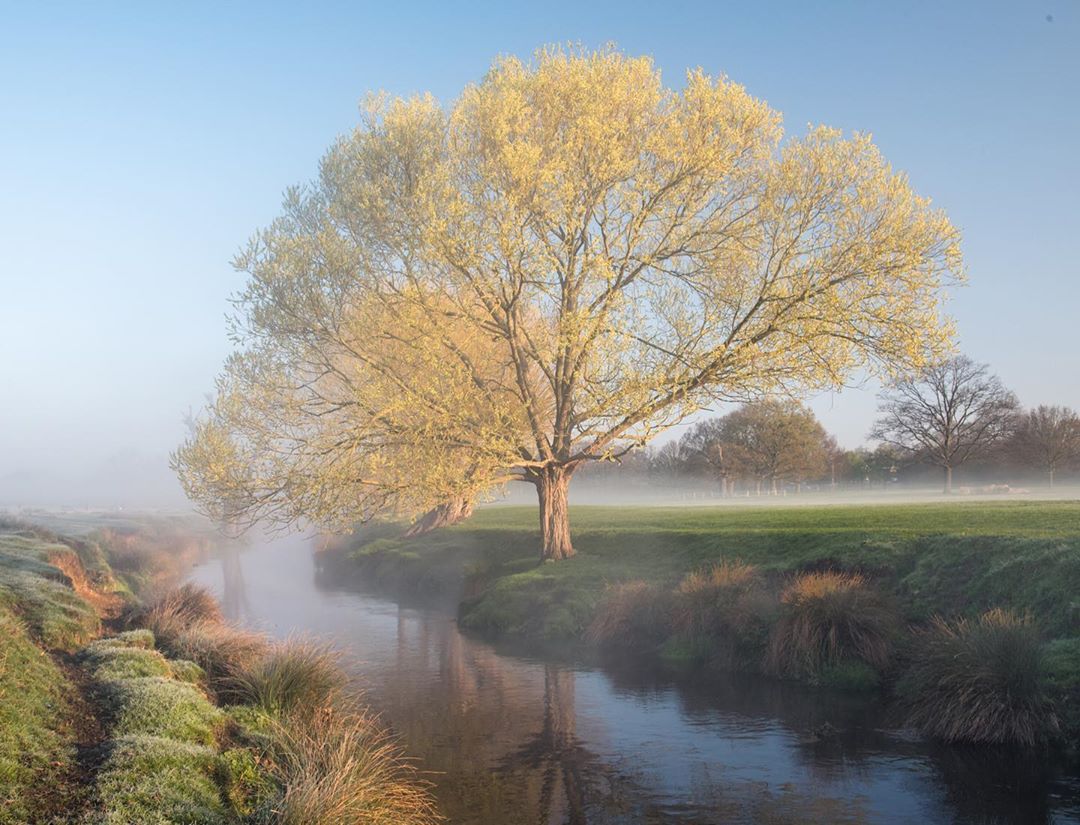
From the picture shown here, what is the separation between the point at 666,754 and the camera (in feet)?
46.8

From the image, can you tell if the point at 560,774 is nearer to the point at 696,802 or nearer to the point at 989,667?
the point at 696,802

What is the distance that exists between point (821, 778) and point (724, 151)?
689 inches

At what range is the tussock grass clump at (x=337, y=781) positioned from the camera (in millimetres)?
9078

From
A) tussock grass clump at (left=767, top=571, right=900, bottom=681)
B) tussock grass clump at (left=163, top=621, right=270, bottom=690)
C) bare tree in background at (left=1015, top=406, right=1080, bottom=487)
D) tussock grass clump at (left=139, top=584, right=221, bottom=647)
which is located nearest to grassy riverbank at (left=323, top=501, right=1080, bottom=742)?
tussock grass clump at (left=767, top=571, right=900, bottom=681)

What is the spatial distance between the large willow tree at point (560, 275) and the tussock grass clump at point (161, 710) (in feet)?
35.8

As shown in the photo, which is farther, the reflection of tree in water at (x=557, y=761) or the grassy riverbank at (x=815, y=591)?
the grassy riverbank at (x=815, y=591)

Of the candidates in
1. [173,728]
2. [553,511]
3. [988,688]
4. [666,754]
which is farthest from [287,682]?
[553,511]

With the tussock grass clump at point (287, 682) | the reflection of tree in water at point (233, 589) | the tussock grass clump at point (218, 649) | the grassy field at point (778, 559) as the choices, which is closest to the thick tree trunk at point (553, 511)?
the grassy field at point (778, 559)

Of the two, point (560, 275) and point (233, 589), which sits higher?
point (560, 275)

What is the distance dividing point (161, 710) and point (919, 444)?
3279 inches

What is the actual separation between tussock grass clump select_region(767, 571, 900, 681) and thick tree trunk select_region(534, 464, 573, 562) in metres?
10.1

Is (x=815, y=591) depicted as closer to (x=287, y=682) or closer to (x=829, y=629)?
(x=829, y=629)

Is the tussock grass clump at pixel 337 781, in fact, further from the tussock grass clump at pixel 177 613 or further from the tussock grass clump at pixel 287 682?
the tussock grass clump at pixel 177 613

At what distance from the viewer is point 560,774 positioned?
44.0 ft
